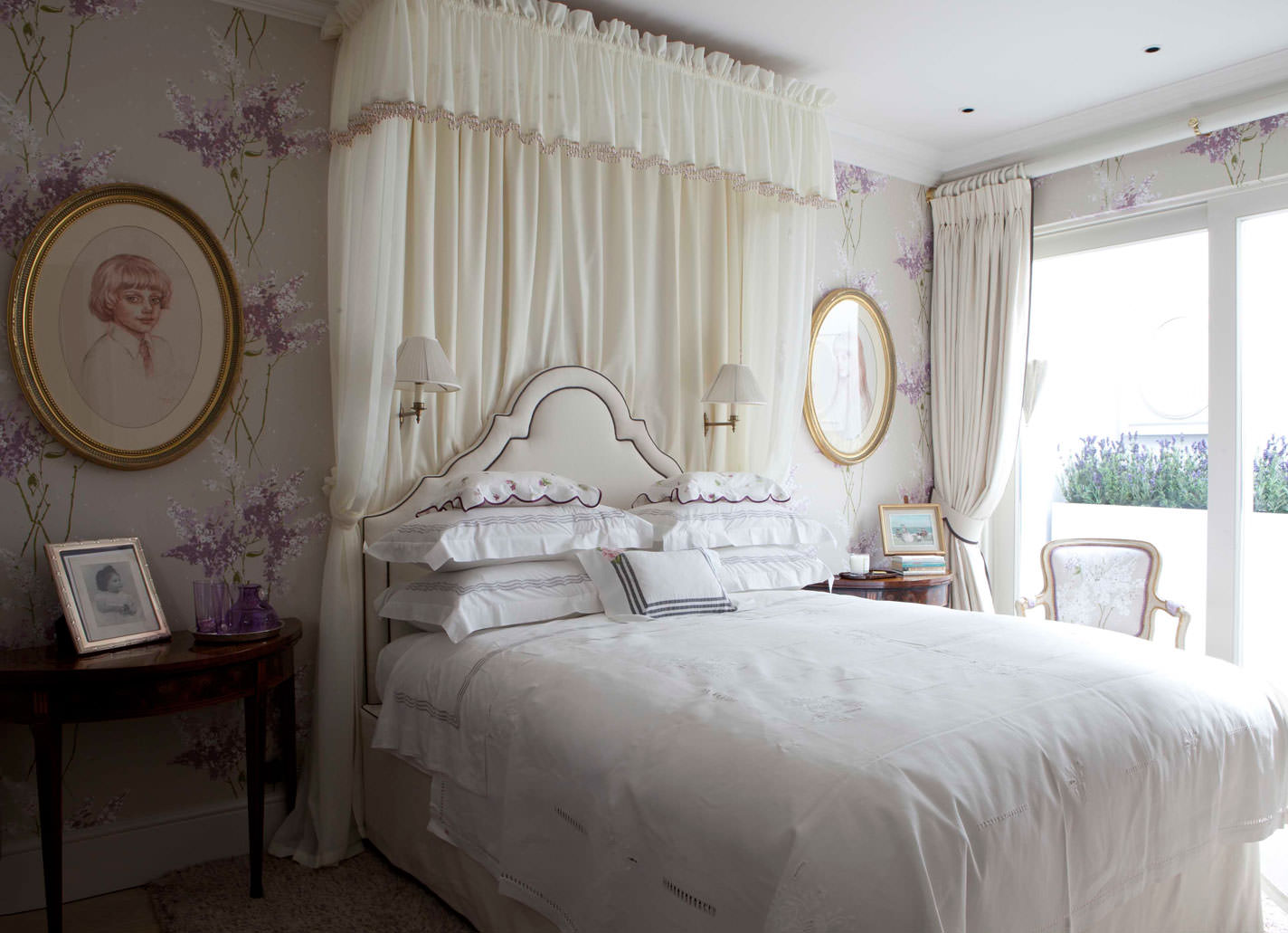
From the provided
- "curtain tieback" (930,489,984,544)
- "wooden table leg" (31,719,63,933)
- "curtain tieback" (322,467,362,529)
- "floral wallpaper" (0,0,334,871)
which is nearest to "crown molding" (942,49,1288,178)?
"curtain tieback" (930,489,984,544)

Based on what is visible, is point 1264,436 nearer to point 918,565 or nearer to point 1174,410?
point 1174,410

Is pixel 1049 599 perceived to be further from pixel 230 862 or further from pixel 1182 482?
pixel 230 862

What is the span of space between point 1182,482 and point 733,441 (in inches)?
A: 82.8

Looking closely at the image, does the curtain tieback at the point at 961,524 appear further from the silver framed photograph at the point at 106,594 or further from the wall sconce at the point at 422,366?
the silver framed photograph at the point at 106,594

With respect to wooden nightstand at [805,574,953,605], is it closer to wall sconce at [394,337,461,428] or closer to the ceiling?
wall sconce at [394,337,461,428]

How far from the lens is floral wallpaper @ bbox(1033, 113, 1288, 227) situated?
380 centimetres

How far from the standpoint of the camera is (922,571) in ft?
14.4

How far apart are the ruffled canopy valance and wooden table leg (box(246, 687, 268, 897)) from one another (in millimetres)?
1815

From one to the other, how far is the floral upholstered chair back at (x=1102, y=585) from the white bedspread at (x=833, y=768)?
4.74 feet

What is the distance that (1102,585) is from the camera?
3939 mm

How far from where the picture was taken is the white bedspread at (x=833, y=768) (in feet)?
4.83

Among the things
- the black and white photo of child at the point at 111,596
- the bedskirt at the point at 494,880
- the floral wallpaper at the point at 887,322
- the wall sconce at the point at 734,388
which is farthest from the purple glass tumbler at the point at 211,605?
the floral wallpaper at the point at 887,322

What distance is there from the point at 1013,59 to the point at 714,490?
2.18 metres

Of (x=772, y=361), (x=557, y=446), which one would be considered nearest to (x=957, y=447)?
(x=772, y=361)
